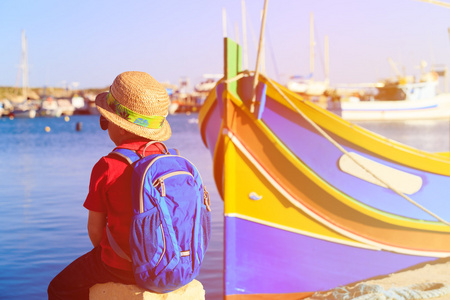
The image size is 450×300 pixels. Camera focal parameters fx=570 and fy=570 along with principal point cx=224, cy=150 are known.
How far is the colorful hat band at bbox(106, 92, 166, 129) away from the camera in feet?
7.47

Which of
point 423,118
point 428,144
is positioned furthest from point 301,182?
point 423,118

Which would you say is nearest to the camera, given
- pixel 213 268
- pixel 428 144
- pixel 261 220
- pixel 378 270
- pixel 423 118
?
pixel 261 220

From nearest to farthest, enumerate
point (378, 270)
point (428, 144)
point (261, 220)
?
point (261, 220) → point (378, 270) → point (428, 144)

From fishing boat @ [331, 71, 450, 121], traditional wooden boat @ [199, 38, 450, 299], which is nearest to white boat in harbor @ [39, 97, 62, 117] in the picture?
fishing boat @ [331, 71, 450, 121]

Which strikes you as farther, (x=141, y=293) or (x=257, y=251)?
(x=257, y=251)

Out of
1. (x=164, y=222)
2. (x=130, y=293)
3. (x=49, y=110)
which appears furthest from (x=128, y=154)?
(x=49, y=110)

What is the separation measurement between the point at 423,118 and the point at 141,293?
60747mm

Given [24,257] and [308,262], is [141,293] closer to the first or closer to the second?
[308,262]

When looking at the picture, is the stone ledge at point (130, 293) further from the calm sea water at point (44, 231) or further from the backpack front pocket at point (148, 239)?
the calm sea water at point (44, 231)

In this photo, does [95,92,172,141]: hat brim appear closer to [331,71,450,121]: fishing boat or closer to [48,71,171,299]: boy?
[48,71,171,299]: boy

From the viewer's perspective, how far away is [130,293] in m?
2.29

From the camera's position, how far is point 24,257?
7.68m

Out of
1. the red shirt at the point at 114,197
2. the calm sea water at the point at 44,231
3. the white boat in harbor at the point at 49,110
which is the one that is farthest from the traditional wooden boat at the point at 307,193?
the white boat in harbor at the point at 49,110

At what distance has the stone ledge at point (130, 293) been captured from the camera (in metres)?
2.27
